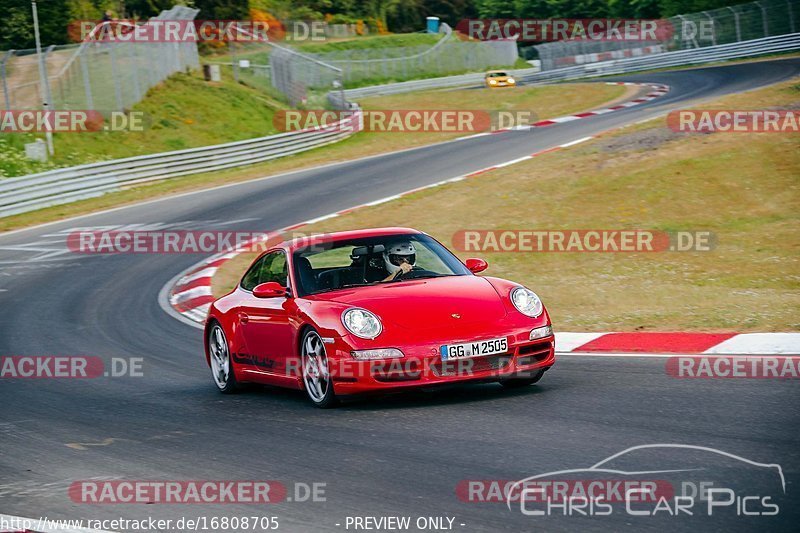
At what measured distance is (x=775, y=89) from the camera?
26.8m

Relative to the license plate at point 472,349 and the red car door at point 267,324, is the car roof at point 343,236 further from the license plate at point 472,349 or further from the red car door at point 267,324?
the license plate at point 472,349

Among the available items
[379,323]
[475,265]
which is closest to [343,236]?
[475,265]

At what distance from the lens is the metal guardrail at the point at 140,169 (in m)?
25.8

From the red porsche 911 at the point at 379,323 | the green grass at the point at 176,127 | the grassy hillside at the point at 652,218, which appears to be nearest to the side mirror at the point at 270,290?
the red porsche 911 at the point at 379,323

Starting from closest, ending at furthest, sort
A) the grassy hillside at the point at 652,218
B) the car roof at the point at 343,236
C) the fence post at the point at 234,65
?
the car roof at the point at 343,236 < the grassy hillside at the point at 652,218 < the fence post at the point at 234,65

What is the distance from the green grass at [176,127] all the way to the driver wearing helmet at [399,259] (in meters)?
22.7

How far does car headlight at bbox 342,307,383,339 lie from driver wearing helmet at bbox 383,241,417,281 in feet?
3.06

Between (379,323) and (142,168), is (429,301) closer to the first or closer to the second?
(379,323)

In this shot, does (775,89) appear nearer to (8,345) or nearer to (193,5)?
(8,345)

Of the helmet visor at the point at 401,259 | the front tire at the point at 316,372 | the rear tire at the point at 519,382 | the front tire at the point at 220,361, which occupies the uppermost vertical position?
the helmet visor at the point at 401,259

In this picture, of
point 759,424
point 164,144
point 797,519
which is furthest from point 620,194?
point 164,144

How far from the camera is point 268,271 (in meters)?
9.39

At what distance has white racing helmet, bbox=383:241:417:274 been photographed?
350 inches

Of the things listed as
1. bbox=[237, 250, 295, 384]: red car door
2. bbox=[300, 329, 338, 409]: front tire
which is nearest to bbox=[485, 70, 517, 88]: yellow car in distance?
bbox=[237, 250, 295, 384]: red car door
